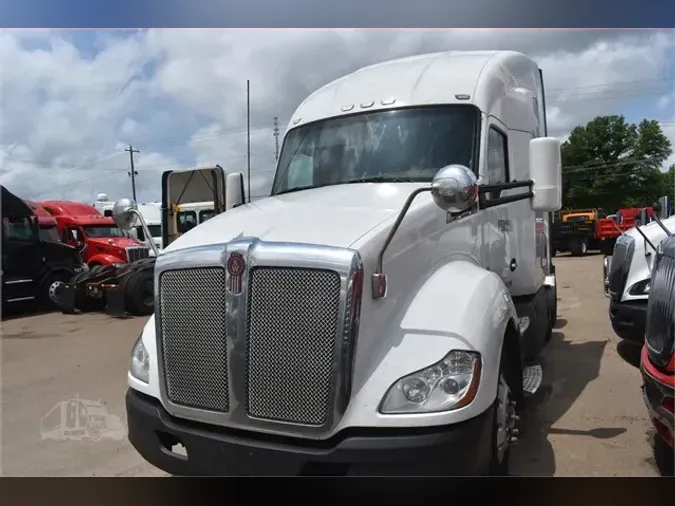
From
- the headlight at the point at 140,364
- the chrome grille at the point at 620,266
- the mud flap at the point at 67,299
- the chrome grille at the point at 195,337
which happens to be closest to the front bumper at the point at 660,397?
the chrome grille at the point at 620,266

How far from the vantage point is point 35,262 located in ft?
31.2

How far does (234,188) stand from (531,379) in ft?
7.64

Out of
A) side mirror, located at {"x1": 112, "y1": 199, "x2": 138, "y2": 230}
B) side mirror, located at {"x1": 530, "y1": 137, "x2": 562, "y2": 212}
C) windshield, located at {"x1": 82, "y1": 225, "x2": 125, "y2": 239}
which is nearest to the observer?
side mirror, located at {"x1": 112, "y1": 199, "x2": 138, "y2": 230}

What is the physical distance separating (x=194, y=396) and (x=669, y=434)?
2228mm

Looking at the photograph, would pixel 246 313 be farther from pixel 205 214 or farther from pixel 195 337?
pixel 205 214

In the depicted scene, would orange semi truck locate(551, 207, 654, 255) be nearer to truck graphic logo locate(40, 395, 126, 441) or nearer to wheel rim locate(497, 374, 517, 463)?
wheel rim locate(497, 374, 517, 463)

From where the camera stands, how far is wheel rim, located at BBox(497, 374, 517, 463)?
8.75ft

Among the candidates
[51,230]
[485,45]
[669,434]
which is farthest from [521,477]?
[51,230]

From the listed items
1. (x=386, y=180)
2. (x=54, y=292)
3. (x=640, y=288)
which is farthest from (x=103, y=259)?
(x=640, y=288)

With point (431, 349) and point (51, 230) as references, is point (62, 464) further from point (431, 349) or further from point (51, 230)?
point (51, 230)

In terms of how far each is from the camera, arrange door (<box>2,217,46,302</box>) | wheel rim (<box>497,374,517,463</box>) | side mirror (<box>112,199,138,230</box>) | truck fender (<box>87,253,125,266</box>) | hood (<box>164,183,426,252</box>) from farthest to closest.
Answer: truck fender (<box>87,253,125,266</box>) < door (<box>2,217,46,302</box>) < side mirror (<box>112,199,138,230</box>) < wheel rim (<box>497,374,517,463</box>) < hood (<box>164,183,426,252</box>)

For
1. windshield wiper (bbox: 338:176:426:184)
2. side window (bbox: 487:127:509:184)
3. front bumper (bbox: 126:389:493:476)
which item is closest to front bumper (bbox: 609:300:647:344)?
side window (bbox: 487:127:509:184)

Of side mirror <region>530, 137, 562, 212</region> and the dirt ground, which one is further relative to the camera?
side mirror <region>530, 137, 562, 212</region>

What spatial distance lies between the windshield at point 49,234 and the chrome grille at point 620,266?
881 cm
